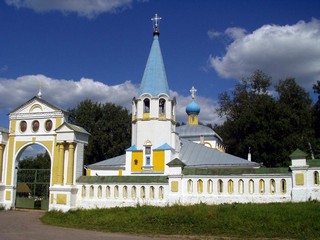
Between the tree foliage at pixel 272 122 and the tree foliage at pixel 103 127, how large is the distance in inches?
586

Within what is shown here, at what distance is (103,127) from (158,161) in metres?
19.5

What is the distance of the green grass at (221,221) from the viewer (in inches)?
392

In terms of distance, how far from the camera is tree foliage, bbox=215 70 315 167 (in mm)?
29109

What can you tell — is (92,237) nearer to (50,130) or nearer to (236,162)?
(50,130)

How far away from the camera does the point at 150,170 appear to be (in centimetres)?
2514

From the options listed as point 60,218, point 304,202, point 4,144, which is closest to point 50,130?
point 4,144

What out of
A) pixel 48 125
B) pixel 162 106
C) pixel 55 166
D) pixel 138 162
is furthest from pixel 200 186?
pixel 162 106

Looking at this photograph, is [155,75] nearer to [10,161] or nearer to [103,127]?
[10,161]

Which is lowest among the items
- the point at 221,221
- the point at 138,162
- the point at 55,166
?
the point at 221,221

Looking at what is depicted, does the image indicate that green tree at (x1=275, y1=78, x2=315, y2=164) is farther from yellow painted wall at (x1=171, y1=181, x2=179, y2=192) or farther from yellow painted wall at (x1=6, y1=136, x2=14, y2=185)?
yellow painted wall at (x1=6, y1=136, x2=14, y2=185)

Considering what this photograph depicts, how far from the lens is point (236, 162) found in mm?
25031

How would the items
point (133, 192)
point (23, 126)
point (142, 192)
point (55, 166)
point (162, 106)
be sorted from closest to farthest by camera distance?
point (142, 192) < point (133, 192) < point (55, 166) < point (23, 126) < point (162, 106)

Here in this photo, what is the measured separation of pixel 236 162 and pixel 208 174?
11.6 metres

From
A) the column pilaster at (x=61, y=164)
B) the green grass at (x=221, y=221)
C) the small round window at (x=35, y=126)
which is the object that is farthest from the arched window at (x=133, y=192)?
the small round window at (x=35, y=126)
